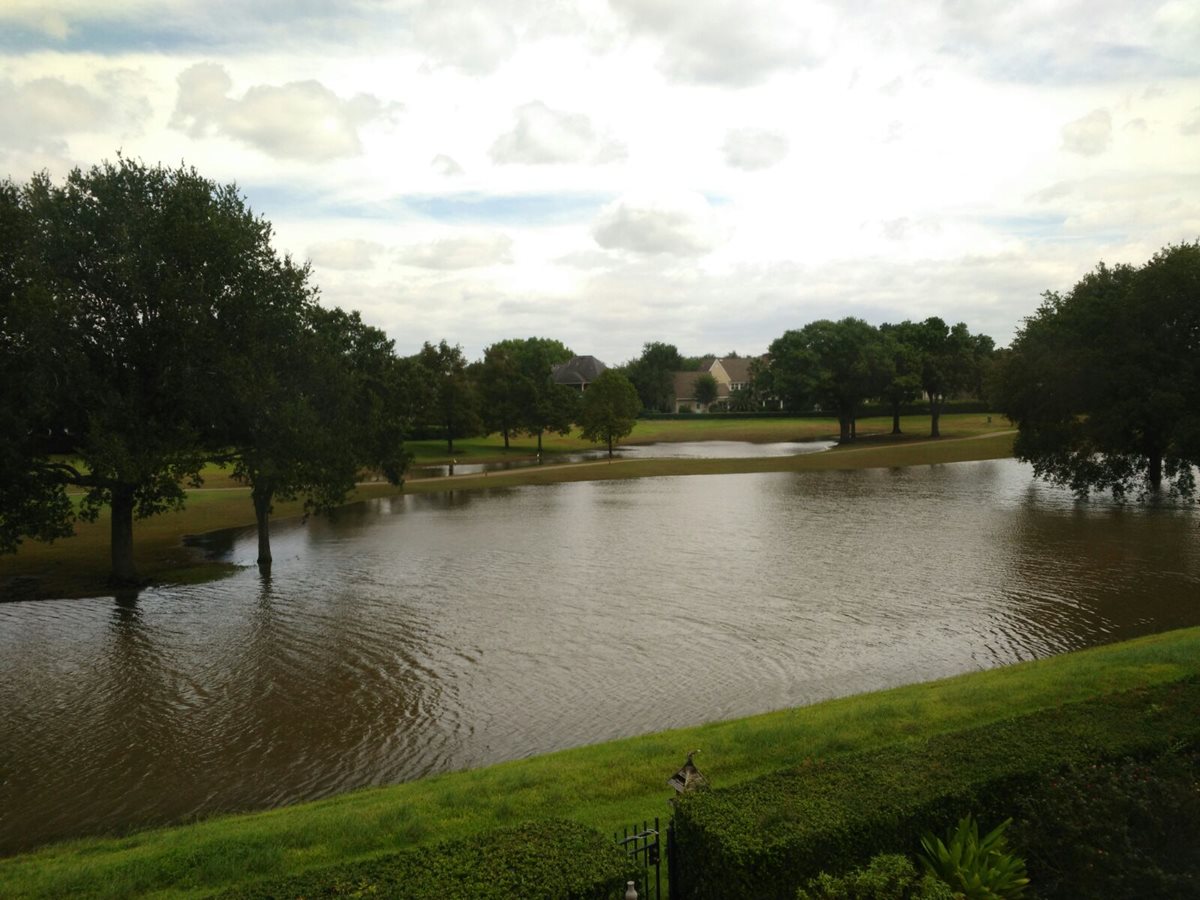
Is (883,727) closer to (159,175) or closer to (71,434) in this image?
(71,434)

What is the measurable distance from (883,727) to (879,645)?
9.44 meters

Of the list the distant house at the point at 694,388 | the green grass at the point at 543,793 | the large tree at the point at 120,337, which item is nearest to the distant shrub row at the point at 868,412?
the distant house at the point at 694,388

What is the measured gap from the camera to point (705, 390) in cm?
17700

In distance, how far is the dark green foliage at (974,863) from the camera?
25.3ft

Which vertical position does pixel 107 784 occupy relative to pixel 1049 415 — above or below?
below

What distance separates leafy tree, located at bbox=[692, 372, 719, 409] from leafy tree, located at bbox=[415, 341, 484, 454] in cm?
8293

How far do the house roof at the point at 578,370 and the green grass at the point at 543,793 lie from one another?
15822 cm

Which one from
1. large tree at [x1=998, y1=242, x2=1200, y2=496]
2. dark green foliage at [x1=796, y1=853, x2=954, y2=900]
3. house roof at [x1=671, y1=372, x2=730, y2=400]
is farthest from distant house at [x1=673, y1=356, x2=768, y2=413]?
dark green foliage at [x1=796, y1=853, x2=954, y2=900]

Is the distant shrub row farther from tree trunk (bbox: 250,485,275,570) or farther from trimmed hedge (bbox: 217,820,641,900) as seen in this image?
trimmed hedge (bbox: 217,820,641,900)

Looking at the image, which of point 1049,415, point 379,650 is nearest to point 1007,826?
point 379,650

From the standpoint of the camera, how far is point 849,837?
25.5 feet

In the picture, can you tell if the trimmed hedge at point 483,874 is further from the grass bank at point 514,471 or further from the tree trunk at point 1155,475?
the tree trunk at point 1155,475

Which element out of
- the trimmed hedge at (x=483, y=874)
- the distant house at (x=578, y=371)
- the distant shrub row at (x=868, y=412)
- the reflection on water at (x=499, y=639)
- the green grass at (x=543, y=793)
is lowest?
the reflection on water at (x=499, y=639)

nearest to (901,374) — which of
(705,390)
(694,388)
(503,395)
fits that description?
(503,395)
